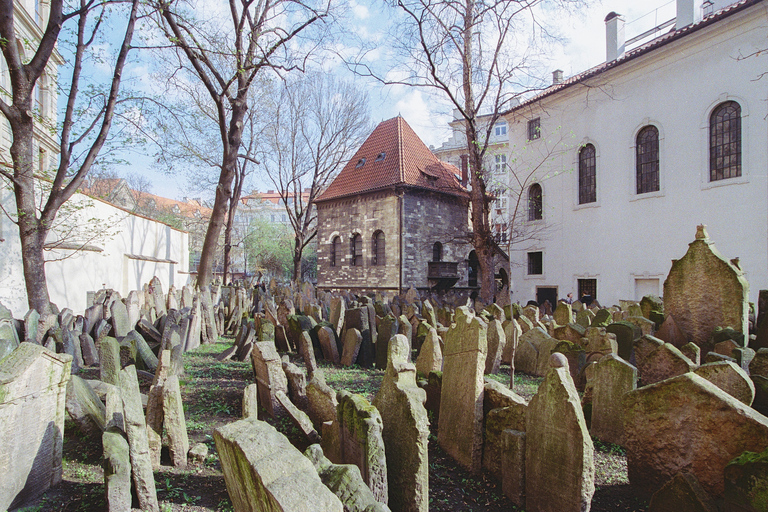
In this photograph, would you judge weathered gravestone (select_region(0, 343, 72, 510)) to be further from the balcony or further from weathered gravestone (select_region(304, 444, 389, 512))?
the balcony

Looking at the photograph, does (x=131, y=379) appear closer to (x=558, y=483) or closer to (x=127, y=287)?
(x=558, y=483)

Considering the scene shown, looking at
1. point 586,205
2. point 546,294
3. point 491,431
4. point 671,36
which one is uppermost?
point 671,36

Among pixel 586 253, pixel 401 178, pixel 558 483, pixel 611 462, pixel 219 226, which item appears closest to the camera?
pixel 558 483

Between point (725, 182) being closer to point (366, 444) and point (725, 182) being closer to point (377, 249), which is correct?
point (377, 249)

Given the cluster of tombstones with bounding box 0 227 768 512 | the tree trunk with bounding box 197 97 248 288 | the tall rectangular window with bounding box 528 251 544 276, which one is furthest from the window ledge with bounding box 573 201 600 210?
the cluster of tombstones with bounding box 0 227 768 512

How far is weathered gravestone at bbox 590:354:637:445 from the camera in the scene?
3.48m

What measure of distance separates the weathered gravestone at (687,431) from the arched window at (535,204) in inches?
720

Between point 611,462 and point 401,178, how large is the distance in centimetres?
1956

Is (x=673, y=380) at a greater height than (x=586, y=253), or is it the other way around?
(x=586, y=253)

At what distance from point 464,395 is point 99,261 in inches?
640

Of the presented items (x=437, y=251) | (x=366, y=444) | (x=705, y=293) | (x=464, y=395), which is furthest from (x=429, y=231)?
(x=366, y=444)

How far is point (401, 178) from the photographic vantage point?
72.7 ft

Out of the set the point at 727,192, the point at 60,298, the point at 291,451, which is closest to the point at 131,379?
the point at 291,451

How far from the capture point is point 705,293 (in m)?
5.43
